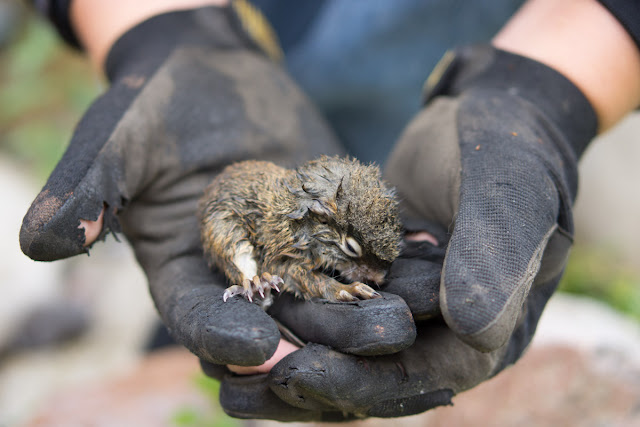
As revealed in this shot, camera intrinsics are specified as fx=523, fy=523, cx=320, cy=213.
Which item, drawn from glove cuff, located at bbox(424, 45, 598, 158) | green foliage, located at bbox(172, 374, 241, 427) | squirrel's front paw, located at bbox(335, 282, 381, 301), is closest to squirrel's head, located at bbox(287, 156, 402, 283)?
squirrel's front paw, located at bbox(335, 282, 381, 301)

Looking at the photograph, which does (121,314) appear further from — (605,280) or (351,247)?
(605,280)

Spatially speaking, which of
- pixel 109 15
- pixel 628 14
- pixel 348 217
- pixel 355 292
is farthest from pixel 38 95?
pixel 628 14

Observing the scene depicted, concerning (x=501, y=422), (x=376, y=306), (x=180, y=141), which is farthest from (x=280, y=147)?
(x=501, y=422)

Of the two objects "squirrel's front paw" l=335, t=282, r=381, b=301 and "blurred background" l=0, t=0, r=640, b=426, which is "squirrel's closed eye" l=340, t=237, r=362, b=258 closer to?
"squirrel's front paw" l=335, t=282, r=381, b=301

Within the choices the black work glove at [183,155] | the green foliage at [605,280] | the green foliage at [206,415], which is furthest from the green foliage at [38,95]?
the green foliage at [605,280]

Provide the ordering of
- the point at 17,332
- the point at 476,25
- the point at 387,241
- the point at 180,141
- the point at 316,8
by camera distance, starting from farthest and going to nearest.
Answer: the point at 17,332 < the point at 316,8 < the point at 476,25 < the point at 180,141 < the point at 387,241

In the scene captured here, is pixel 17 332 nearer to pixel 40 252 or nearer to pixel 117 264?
pixel 117 264
